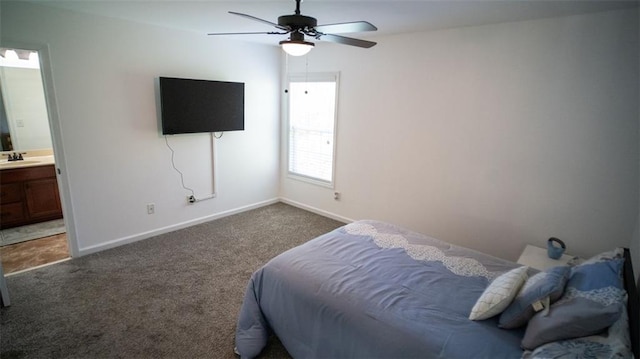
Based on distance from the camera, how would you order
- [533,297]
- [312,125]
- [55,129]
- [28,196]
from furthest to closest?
[312,125], [28,196], [55,129], [533,297]

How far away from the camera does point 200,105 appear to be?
12.7 feet

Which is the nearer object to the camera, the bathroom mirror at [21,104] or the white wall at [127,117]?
the white wall at [127,117]

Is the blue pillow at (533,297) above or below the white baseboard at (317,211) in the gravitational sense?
above

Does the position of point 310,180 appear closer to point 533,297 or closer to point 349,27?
point 349,27

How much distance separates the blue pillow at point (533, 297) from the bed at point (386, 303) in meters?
0.02

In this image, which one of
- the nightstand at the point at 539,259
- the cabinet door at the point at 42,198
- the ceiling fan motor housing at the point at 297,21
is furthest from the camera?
the cabinet door at the point at 42,198

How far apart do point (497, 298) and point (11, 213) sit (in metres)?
5.37

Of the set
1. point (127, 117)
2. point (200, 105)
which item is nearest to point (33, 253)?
point (127, 117)

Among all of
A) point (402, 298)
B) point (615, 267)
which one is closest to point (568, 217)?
point (615, 267)

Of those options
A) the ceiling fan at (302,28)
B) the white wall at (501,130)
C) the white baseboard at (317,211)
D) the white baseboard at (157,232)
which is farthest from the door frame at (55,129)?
the white wall at (501,130)

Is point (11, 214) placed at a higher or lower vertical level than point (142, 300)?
higher

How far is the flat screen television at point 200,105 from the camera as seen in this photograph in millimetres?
3597

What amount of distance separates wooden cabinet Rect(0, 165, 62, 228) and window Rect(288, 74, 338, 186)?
3.33m

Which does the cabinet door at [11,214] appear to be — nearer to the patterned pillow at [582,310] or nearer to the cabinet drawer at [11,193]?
the cabinet drawer at [11,193]
